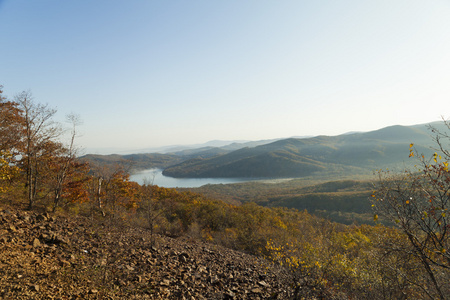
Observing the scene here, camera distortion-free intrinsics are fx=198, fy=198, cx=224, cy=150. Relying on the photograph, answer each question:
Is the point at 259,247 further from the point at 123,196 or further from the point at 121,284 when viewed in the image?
the point at 123,196

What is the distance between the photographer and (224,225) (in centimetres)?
2805

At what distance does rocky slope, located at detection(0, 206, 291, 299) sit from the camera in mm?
5641

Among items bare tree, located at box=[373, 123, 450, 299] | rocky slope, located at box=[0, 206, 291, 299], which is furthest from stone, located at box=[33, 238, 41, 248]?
bare tree, located at box=[373, 123, 450, 299]

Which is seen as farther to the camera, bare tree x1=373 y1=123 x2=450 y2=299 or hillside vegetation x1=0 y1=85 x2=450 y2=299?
hillside vegetation x1=0 y1=85 x2=450 y2=299

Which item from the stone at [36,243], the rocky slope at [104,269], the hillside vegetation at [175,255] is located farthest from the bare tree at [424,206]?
the stone at [36,243]

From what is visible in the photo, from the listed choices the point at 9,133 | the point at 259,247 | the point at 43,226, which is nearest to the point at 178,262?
the point at 43,226

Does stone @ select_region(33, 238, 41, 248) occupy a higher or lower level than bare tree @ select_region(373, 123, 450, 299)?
lower

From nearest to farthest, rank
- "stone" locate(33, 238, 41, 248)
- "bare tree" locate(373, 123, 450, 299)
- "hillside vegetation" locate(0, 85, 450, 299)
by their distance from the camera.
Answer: "bare tree" locate(373, 123, 450, 299) → "hillside vegetation" locate(0, 85, 450, 299) → "stone" locate(33, 238, 41, 248)

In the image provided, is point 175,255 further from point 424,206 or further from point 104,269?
point 424,206

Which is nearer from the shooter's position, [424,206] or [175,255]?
[424,206]

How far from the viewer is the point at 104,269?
24.0 ft

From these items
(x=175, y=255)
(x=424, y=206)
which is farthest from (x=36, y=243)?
(x=424, y=206)

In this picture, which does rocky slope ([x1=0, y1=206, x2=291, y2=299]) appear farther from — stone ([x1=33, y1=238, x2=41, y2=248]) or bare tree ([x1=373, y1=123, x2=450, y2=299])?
bare tree ([x1=373, y1=123, x2=450, y2=299])

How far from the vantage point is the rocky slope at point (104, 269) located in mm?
5641
